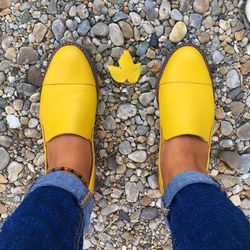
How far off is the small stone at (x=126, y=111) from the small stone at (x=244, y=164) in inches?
15.1

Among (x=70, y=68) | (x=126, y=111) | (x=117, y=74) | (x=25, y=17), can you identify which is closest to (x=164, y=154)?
(x=126, y=111)

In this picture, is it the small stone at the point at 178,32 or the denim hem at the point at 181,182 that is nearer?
the denim hem at the point at 181,182

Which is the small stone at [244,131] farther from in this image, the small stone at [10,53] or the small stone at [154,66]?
the small stone at [10,53]

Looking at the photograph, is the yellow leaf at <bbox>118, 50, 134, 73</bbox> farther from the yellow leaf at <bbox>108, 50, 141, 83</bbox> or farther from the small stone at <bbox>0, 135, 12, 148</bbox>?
the small stone at <bbox>0, 135, 12, 148</bbox>

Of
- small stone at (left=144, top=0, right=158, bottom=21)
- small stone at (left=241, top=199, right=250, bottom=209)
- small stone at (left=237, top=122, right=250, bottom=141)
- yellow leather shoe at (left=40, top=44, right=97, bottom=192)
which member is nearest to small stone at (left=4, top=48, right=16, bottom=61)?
yellow leather shoe at (left=40, top=44, right=97, bottom=192)

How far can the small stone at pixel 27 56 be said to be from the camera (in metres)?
1.41

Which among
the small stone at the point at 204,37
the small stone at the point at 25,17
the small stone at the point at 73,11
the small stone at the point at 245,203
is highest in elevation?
the small stone at the point at 73,11

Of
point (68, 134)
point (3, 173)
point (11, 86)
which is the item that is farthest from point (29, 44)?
point (3, 173)

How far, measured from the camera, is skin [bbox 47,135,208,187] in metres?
1.30

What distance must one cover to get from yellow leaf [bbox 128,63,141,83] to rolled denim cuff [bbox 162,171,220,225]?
0.37m

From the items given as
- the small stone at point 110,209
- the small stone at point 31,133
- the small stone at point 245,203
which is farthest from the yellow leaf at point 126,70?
the small stone at point 245,203

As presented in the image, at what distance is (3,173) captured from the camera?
1469 mm

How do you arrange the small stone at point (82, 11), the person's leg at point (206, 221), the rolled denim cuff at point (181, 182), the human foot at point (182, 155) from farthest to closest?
the small stone at point (82, 11)
the human foot at point (182, 155)
the rolled denim cuff at point (181, 182)
the person's leg at point (206, 221)

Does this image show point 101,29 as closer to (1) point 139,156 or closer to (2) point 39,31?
(2) point 39,31
